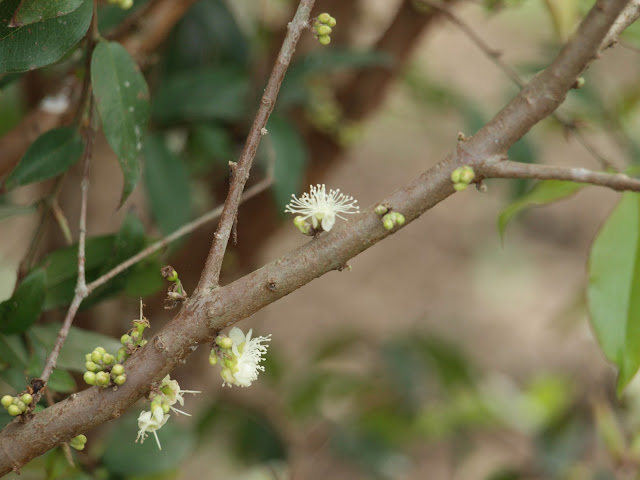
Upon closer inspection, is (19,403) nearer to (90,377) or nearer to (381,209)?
(90,377)

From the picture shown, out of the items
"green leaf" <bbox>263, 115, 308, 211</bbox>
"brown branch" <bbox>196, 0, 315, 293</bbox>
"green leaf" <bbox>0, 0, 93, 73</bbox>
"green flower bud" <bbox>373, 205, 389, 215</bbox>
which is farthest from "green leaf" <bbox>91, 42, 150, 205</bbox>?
"green leaf" <bbox>263, 115, 308, 211</bbox>

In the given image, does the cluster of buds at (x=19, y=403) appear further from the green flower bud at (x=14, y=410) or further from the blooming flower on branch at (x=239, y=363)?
the blooming flower on branch at (x=239, y=363)

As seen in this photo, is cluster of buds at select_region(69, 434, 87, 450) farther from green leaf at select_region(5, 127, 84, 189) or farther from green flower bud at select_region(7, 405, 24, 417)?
green leaf at select_region(5, 127, 84, 189)

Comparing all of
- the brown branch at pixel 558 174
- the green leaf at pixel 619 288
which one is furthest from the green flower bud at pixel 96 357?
the green leaf at pixel 619 288

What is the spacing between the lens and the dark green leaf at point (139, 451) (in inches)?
31.1

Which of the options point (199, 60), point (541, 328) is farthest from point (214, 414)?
point (541, 328)

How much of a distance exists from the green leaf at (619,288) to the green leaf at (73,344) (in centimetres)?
49

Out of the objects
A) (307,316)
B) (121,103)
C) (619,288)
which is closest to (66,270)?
(121,103)

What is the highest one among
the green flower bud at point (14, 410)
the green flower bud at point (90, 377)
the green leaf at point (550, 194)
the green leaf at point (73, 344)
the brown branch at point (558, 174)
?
the brown branch at point (558, 174)

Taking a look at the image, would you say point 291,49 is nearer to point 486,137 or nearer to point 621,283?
point 486,137

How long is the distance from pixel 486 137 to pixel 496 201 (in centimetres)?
240

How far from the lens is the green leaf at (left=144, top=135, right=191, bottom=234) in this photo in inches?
38.9

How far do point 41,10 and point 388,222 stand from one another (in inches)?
13.3

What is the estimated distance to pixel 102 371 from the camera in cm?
49
